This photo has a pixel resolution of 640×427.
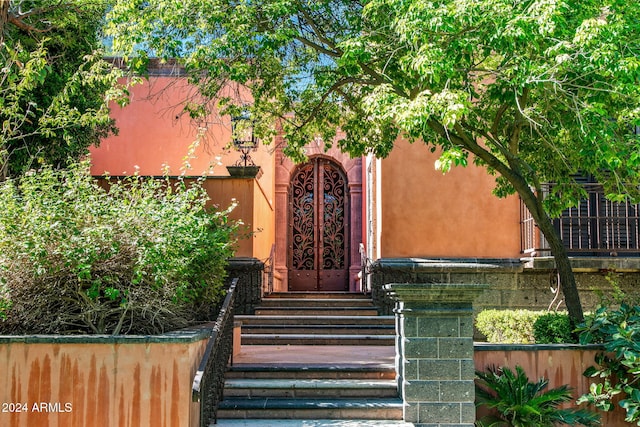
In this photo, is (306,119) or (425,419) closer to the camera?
(425,419)

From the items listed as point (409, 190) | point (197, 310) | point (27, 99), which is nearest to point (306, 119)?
point (409, 190)

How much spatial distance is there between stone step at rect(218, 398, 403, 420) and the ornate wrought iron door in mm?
8441

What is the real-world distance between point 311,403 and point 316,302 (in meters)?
5.25

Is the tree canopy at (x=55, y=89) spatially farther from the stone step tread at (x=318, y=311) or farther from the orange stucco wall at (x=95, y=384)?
the orange stucco wall at (x=95, y=384)

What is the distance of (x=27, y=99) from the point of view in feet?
34.1

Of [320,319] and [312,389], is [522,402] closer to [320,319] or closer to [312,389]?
[312,389]

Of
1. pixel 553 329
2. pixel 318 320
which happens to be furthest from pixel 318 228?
pixel 553 329

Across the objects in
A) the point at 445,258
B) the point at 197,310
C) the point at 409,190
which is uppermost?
the point at 409,190

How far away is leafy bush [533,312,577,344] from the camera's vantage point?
827 cm

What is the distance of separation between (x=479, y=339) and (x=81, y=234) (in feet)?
22.6

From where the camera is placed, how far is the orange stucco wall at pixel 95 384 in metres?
6.02

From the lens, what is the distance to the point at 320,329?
1121cm

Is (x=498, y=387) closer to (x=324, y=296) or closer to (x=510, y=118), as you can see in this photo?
(x=510, y=118)

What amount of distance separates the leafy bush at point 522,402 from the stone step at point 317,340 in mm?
3442
